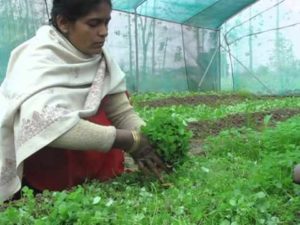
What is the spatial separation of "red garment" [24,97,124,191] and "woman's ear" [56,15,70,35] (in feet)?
1.46

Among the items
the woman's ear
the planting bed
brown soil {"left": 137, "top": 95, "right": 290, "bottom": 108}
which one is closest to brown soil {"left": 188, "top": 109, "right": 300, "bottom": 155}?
the planting bed

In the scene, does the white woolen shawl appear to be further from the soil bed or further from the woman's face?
the soil bed

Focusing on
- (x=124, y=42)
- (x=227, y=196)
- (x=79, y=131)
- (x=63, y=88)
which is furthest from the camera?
(x=124, y=42)

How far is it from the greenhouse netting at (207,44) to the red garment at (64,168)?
10533 millimetres

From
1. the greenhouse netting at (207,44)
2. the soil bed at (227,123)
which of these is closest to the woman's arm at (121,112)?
the soil bed at (227,123)

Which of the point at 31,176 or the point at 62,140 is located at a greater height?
the point at 62,140

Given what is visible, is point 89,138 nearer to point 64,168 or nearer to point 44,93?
point 44,93

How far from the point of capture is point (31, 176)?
294 centimetres

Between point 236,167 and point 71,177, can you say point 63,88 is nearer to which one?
point 71,177

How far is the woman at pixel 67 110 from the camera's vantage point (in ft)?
8.27

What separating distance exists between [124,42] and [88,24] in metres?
11.1

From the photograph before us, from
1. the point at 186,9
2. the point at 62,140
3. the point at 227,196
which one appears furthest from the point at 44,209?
the point at 186,9

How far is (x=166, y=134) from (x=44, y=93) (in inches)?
22.2

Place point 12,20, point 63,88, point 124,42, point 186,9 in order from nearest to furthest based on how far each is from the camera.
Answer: point 63,88 < point 12,20 < point 124,42 < point 186,9
